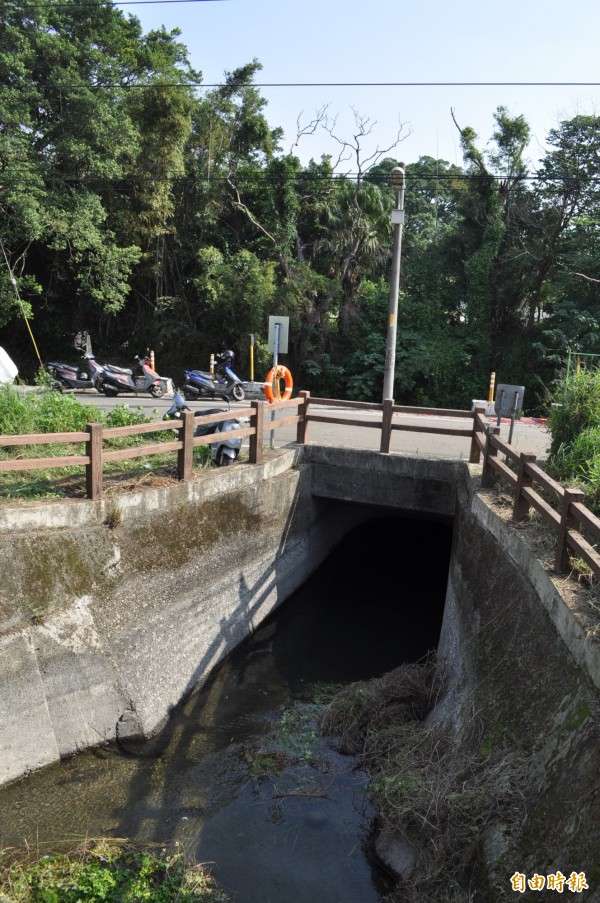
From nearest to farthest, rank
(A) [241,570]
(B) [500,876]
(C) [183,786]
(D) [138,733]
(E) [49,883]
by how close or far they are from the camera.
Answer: (B) [500,876]
(E) [49,883]
(C) [183,786]
(D) [138,733]
(A) [241,570]

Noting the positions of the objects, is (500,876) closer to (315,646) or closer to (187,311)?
(315,646)

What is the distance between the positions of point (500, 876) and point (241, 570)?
19.1 feet

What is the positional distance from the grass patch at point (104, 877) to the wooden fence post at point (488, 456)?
558 cm

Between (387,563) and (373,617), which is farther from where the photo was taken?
(387,563)

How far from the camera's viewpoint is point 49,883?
5176mm

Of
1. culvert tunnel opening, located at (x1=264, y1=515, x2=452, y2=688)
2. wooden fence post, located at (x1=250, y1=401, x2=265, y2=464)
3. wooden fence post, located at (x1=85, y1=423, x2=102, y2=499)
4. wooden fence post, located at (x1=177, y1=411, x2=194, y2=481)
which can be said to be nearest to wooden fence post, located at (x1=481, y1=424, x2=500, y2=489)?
culvert tunnel opening, located at (x1=264, y1=515, x2=452, y2=688)

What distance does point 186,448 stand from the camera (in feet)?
28.8

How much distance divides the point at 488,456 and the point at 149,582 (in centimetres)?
450

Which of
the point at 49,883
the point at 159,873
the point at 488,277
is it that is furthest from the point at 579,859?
the point at 488,277

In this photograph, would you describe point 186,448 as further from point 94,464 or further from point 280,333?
point 280,333

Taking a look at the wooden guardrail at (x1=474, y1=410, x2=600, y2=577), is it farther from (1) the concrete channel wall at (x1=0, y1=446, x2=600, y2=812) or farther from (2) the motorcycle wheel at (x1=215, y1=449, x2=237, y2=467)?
(2) the motorcycle wheel at (x1=215, y1=449, x2=237, y2=467)

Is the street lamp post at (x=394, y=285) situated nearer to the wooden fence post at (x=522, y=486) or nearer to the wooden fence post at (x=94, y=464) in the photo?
the wooden fence post at (x=522, y=486)

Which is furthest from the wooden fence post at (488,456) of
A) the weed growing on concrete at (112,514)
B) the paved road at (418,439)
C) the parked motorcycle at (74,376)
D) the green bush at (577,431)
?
the parked motorcycle at (74,376)

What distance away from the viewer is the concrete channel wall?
22.2 feet
